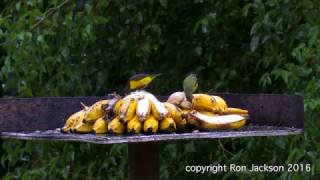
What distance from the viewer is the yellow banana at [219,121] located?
174 cm

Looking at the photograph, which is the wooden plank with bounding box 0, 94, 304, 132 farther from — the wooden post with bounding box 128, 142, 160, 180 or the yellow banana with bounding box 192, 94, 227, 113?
the wooden post with bounding box 128, 142, 160, 180

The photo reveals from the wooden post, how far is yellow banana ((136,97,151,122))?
0.16 m

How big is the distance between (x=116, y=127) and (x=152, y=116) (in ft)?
0.31

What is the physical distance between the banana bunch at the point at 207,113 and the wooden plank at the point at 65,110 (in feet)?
0.37

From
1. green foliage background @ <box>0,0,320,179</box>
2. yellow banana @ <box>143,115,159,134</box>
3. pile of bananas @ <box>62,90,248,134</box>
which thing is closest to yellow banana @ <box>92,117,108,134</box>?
pile of bananas @ <box>62,90,248,134</box>

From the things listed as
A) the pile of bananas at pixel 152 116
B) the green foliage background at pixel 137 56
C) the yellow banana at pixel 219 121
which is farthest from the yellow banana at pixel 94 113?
the green foliage background at pixel 137 56

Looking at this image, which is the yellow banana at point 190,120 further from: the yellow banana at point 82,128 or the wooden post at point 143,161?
the yellow banana at point 82,128

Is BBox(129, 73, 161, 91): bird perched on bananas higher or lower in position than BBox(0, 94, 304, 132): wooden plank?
higher

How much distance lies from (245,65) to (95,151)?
735 mm

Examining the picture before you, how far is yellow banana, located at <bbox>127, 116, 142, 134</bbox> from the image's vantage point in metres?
1.57

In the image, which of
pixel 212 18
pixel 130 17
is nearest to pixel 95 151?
pixel 130 17

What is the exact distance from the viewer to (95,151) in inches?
122

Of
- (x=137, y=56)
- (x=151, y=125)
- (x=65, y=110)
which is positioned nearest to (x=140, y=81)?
(x=151, y=125)

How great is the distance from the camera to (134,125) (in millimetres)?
1584
